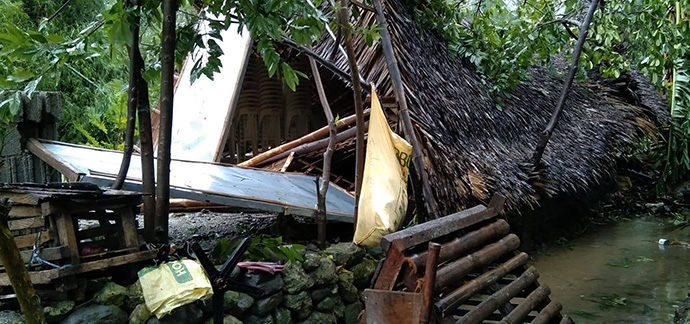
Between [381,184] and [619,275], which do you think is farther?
[619,275]

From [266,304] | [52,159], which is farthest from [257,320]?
[52,159]

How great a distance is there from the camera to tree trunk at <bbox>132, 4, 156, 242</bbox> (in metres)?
3.43

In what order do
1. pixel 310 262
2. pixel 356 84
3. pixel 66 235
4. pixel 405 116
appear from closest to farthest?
1. pixel 66 235
2. pixel 310 262
3. pixel 356 84
4. pixel 405 116

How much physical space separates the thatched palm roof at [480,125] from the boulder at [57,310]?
10.0 feet

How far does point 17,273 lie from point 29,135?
230 cm

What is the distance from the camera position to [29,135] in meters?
3.75

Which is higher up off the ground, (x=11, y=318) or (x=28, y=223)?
(x=28, y=223)

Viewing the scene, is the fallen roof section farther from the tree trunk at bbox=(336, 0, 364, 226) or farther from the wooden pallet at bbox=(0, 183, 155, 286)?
the wooden pallet at bbox=(0, 183, 155, 286)

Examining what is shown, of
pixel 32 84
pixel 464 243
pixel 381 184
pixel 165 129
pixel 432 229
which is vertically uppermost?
pixel 32 84

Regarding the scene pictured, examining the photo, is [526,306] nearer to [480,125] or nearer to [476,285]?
[476,285]

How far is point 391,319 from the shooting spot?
2.98 meters

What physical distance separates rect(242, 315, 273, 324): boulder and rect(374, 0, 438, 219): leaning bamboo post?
172cm

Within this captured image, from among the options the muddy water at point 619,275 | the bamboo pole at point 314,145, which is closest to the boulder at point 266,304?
the bamboo pole at point 314,145

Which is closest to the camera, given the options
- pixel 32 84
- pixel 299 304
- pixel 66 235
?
pixel 66 235
